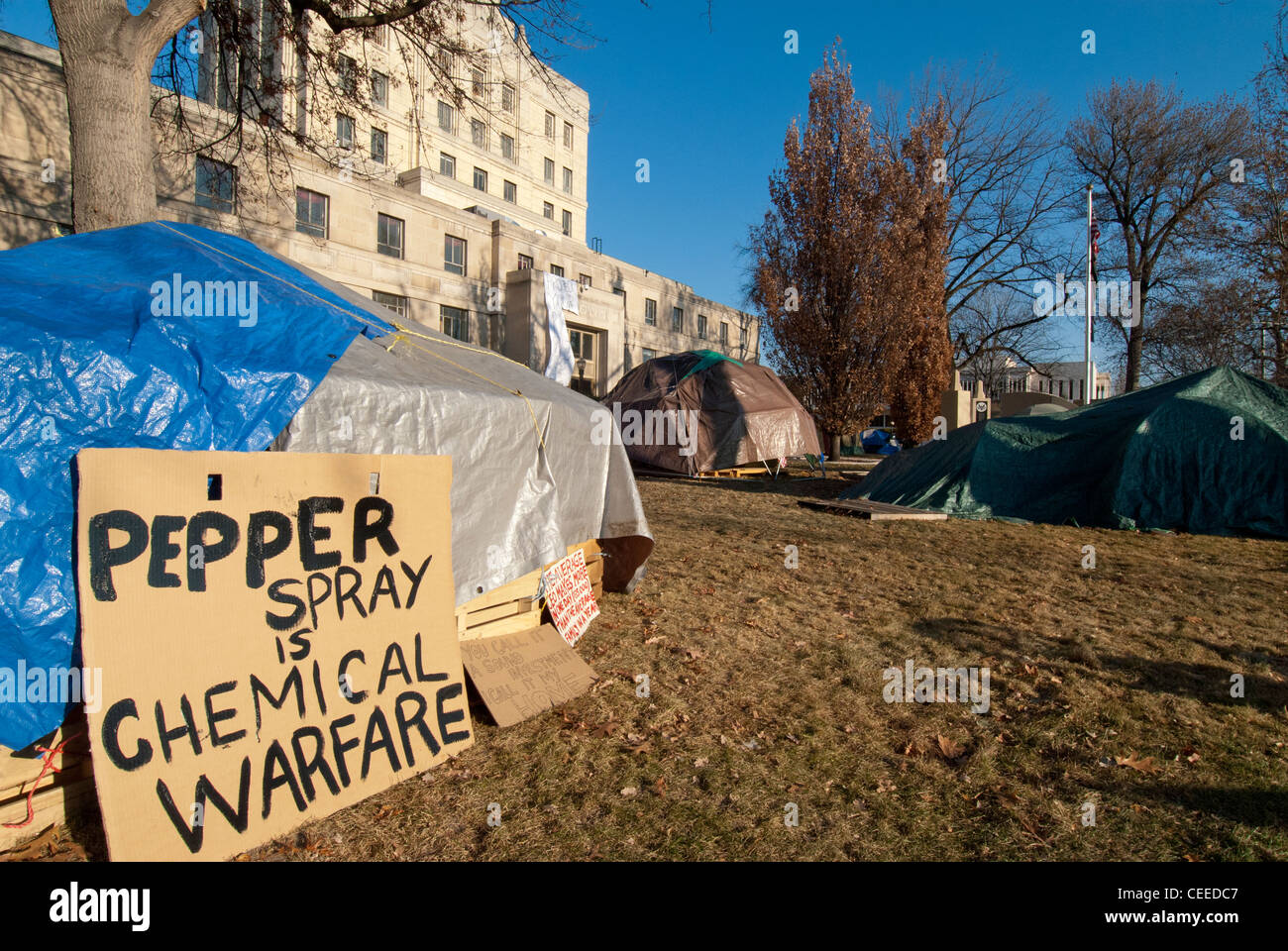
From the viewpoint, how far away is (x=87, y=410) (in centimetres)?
270

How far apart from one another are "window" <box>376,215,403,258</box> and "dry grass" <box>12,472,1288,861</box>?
25.3 metres

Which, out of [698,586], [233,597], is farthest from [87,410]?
[698,586]

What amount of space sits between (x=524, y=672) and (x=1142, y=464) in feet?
34.9

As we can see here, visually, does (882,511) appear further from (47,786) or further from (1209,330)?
(1209,330)

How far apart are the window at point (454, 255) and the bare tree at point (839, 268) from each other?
53.6 feet

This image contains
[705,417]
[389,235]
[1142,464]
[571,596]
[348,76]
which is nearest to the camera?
[571,596]

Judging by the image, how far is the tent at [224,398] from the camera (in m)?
2.51

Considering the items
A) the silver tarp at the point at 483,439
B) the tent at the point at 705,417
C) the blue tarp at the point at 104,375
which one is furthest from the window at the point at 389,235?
the blue tarp at the point at 104,375

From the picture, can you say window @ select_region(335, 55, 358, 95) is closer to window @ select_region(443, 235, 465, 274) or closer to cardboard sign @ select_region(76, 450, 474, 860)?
cardboard sign @ select_region(76, 450, 474, 860)

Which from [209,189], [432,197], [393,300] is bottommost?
[393,300]

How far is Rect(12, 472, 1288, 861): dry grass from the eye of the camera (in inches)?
105

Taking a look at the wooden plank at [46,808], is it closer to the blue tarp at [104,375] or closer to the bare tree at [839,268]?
the blue tarp at [104,375]

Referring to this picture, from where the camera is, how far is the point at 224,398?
3066mm

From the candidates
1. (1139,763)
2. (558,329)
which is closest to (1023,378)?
(558,329)
